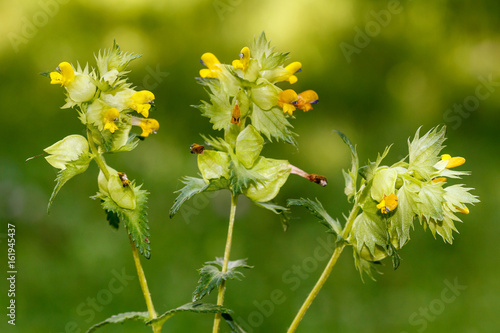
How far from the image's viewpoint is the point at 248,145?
0.83m

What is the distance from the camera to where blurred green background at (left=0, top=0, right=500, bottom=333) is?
203 centimetres

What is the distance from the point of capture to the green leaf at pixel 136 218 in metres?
0.78

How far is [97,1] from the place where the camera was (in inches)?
96.6

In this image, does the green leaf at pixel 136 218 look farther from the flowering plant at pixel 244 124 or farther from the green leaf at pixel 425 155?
the green leaf at pixel 425 155

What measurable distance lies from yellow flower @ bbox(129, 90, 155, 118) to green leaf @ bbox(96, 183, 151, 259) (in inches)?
4.6

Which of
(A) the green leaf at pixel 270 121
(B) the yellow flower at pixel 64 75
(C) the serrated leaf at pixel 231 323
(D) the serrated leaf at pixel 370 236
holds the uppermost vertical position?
(B) the yellow flower at pixel 64 75

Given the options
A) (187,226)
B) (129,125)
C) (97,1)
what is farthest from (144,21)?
(129,125)

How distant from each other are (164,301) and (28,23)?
136cm

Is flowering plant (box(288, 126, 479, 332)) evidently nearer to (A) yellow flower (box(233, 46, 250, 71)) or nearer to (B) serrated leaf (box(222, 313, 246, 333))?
(B) serrated leaf (box(222, 313, 246, 333))

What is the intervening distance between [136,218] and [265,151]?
1.62m

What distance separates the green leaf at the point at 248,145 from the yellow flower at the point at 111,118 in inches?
7.2

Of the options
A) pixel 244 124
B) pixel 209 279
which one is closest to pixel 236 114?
pixel 244 124

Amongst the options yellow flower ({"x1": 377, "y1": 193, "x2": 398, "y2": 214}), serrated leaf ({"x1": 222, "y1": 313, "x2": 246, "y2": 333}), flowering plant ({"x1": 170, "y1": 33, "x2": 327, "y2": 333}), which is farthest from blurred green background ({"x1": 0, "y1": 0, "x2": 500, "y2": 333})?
yellow flower ({"x1": 377, "y1": 193, "x2": 398, "y2": 214})

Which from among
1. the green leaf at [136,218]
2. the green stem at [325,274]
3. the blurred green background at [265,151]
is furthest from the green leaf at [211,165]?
the blurred green background at [265,151]
